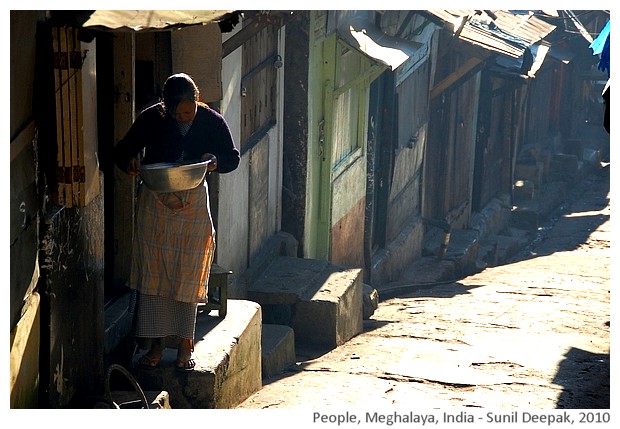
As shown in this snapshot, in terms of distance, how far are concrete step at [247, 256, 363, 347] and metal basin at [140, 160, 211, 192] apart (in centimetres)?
300

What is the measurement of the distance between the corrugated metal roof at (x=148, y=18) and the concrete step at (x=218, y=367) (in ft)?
6.51

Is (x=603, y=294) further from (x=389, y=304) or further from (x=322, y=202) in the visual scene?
(x=322, y=202)

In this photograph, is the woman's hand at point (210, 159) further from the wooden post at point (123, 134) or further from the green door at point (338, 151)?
the green door at point (338, 151)

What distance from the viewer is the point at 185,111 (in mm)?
5918

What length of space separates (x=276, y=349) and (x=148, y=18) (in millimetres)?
3456

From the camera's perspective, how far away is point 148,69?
7008mm

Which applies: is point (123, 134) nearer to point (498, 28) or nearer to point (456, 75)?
point (456, 75)

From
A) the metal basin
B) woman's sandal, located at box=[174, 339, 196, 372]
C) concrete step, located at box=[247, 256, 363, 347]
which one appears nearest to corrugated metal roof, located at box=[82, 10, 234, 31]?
the metal basin

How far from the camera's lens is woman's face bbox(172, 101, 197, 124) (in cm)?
590

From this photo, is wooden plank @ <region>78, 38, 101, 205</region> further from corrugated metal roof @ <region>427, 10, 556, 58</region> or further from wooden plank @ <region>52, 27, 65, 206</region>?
corrugated metal roof @ <region>427, 10, 556, 58</region>

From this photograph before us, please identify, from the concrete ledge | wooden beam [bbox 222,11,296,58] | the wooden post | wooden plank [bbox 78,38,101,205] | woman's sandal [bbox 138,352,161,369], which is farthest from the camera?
wooden beam [bbox 222,11,296,58]

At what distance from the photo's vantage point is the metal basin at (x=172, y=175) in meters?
5.80

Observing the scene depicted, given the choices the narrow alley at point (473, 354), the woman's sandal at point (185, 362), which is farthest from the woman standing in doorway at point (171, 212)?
the narrow alley at point (473, 354)

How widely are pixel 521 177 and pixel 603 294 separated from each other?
783 cm
